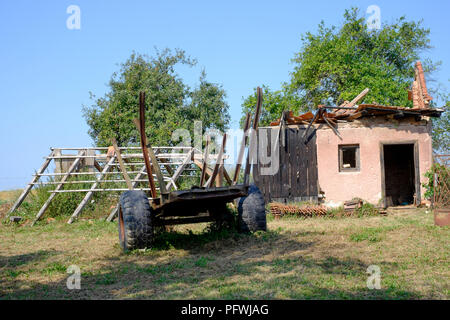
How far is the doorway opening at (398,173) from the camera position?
57.7ft

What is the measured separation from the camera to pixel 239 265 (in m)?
5.77

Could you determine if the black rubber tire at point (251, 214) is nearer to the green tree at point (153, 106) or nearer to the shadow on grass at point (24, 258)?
the shadow on grass at point (24, 258)

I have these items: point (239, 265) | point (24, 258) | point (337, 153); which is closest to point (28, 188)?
point (24, 258)

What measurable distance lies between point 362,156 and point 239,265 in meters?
9.35

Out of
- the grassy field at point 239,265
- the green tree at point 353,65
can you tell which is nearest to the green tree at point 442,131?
the green tree at point 353,65

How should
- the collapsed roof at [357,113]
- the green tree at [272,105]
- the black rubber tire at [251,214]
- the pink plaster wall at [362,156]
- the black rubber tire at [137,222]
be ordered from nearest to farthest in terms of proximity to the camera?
1. the black rubber tire at [137,222]
2. the black rubber tire at [251,214]
3. the collapsed roof at [357,113]
4. the pink plaster wall at [362,156]
5. the green tree at [272,105]

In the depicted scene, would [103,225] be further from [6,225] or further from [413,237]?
[413,237]

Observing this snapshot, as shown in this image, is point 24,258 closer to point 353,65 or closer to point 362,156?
point 362,156

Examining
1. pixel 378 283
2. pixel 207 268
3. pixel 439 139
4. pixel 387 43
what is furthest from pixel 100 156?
pixel 439 139

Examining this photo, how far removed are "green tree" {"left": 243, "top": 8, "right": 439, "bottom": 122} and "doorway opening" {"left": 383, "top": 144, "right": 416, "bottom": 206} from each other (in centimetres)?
505

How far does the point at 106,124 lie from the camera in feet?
79.8

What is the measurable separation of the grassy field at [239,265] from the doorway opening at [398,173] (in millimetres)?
9104

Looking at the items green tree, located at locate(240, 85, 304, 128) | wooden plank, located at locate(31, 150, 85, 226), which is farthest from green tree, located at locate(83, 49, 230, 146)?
wooden plank, located at locate(31, 150, 85, 226)

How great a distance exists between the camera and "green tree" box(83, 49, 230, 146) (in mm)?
23641
